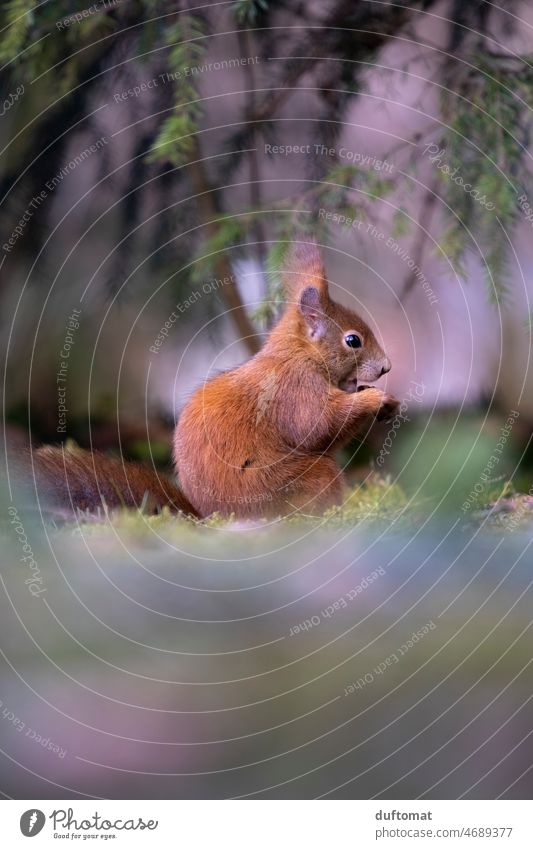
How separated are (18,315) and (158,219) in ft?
0.62

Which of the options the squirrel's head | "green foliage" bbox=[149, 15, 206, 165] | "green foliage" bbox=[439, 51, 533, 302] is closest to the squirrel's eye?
the squirrel's head

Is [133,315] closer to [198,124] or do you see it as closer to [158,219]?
[158,219]

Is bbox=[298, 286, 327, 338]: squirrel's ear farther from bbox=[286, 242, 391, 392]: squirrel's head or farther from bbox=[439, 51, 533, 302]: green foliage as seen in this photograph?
bbox=[439, 51, 533, 302]: green foliage

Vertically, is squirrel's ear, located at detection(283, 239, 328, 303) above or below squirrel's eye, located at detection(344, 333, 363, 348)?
above

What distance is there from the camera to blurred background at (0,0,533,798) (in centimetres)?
100

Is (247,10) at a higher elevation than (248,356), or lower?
higher

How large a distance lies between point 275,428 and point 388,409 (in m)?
0.13

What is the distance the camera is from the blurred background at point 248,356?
39.4 inches

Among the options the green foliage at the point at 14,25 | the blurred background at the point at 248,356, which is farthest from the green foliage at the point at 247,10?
the green foliage at the point at 14,25

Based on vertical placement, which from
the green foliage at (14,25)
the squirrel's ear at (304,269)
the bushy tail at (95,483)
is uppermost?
the green foliage at (14,25)

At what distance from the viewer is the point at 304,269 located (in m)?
1.14

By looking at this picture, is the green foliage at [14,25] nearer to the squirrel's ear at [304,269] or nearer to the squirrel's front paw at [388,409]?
the squirrel's ear at [304,269]

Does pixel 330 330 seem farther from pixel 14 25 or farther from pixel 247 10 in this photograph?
pixel 14 25

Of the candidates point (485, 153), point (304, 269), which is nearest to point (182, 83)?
point (304, 269)
